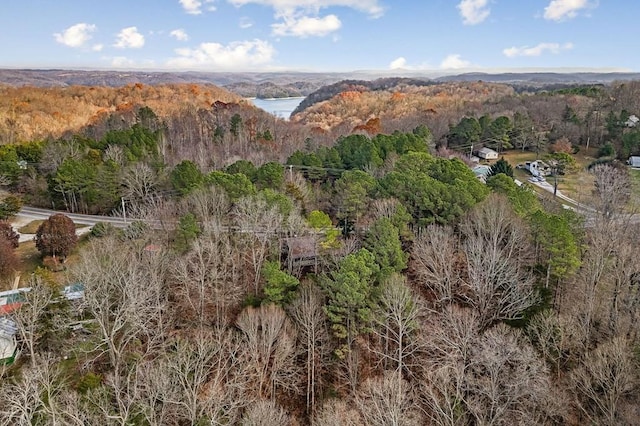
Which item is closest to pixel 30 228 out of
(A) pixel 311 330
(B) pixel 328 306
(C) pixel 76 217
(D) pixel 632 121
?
(C) pixel 76 217

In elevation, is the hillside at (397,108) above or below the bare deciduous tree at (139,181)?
above

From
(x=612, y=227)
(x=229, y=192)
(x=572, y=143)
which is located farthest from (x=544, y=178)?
(x=229, y=192)

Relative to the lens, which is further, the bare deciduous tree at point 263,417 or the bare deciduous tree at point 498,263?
the bare deciduous tree at point 498,263

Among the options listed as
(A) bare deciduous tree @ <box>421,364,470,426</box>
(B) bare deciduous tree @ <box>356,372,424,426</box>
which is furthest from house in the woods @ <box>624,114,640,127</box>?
(B) bare deciduous tree @ <box>356,372,424,426</box>

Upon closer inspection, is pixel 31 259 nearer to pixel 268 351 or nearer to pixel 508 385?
pixel 268 351

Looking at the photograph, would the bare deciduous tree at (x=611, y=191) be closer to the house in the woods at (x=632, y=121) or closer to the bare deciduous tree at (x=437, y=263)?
the bare deciduous tree at (x=437, y=263)

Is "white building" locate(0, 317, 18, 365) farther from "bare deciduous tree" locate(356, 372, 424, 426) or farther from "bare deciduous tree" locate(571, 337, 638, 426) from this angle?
"bare deciduous tree" locate(571, 337, 638, 426)

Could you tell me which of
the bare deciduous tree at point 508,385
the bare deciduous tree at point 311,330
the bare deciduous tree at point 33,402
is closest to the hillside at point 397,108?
the bare deciduous tree at point 311,330

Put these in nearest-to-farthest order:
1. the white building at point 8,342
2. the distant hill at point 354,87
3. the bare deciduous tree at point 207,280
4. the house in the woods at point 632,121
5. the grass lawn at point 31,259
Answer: the white building at point 8,342 → the bare deciduous tree at point 207,280 → the grass lawn at point 31,259 → the house in the woods at point 632,121 → the distant hill at point 354,87
